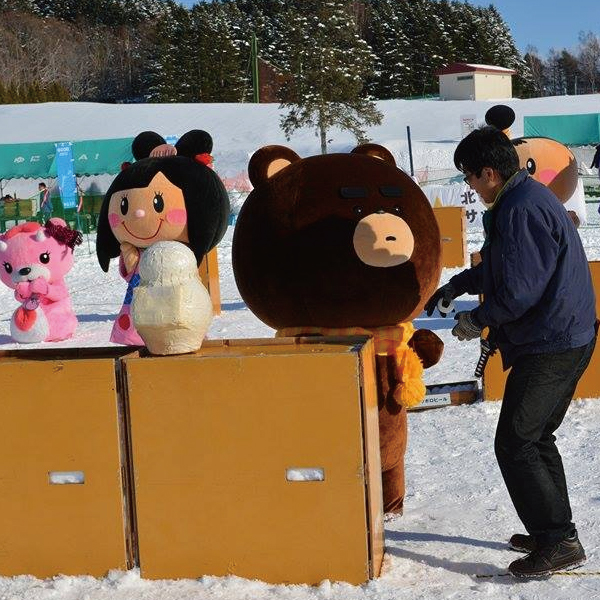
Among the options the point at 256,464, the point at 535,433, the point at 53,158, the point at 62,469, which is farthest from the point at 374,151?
the point at 53,158

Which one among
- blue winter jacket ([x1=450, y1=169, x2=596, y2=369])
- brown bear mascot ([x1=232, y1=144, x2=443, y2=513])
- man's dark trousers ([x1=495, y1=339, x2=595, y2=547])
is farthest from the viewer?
brown bear mascot ([x1=232, y1=144, x2=443, y2=513])

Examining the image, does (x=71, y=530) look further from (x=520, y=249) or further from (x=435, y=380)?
(x=435, y=380)

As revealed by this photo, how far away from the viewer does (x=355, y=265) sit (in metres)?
4.09

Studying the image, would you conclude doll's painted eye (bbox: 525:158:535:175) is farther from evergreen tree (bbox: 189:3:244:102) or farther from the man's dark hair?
evergreen tree (bbox: 189:3:244:102)

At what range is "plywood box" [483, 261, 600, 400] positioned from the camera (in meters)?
6.01

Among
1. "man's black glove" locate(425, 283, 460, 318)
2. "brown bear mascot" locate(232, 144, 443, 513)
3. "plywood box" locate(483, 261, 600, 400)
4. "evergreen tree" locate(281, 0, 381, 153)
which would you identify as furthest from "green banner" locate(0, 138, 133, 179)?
"man's black glove" locate(425, 283, 460, 318)

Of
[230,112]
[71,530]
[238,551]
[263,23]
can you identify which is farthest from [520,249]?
[263,23]

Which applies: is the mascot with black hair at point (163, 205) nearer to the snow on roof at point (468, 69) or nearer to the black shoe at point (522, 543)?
the black shoe at point (522, 543)

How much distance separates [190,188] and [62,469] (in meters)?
4.22

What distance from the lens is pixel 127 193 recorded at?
7.18 metres

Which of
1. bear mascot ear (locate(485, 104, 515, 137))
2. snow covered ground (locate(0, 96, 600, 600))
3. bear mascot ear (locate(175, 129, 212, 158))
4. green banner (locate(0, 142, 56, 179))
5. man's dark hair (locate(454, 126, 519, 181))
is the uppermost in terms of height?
green banner (locate(0, 142, 56, 179))

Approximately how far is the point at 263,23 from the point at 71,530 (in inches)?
3021

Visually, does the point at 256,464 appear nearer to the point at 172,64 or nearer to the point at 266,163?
the point at 266,163

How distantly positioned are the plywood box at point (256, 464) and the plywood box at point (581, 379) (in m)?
2.78
